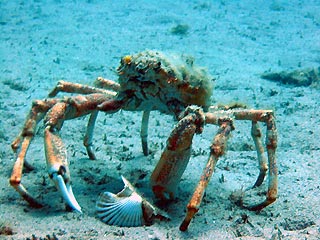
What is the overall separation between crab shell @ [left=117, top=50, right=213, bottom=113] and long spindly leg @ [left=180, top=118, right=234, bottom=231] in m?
0.55

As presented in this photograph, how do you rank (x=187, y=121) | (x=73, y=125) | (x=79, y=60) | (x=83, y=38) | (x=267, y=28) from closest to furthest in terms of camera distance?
(x=187, y=121) < (x=73, y=125) < (x=79, y=60) < (x=83, y=38) < (x=267, y=28)

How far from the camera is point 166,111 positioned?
4.62m

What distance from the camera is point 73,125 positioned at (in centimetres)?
718

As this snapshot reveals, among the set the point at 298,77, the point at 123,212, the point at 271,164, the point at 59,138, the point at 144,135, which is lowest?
the point at 298,77

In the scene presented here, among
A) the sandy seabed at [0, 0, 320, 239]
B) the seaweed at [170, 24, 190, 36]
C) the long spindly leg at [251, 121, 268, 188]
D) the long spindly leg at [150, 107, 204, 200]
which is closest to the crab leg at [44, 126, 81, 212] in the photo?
the sandy seabed at [0, 0, 320, 239]

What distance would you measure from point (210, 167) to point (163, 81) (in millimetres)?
1061

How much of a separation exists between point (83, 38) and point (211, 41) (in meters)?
4.68

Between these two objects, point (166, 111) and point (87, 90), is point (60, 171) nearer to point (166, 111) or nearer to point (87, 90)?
point (166, 111)

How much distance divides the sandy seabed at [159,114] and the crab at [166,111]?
1.02 ft

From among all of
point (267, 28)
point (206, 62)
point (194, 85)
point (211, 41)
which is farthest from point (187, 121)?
point (267, 28)

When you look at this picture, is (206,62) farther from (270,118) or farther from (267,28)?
(270,118)

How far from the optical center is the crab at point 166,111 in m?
3.78

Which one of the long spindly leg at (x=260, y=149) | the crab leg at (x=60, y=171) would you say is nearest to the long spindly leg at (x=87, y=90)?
the crab leg at (x=60, y=171)

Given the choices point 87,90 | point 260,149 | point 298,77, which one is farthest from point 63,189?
point 298,77
